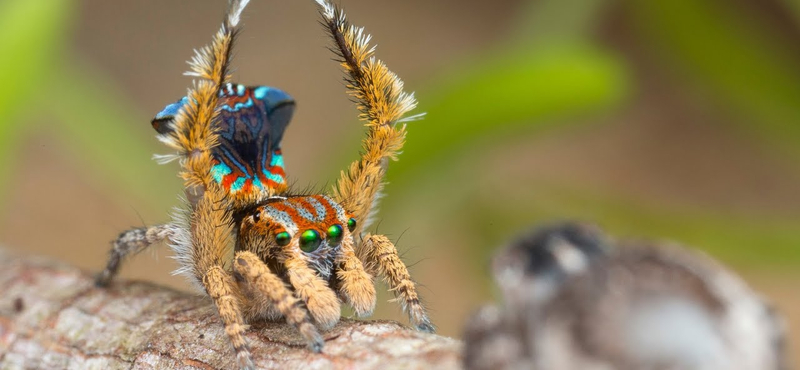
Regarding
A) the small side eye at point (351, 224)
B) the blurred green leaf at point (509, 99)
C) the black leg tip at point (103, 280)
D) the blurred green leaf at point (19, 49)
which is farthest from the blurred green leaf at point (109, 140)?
the small side eye at point (351, 224)

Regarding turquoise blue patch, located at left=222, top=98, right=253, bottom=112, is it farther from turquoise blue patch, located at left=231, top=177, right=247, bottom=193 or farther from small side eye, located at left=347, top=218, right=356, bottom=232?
small side eye, located at left=347, top=218, right=356, bottom=232

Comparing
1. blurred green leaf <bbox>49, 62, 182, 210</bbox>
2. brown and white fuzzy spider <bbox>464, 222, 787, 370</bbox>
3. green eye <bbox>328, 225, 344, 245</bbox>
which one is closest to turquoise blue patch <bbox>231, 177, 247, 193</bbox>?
green eye <bbox>328, 225, 344, 245</bbox>

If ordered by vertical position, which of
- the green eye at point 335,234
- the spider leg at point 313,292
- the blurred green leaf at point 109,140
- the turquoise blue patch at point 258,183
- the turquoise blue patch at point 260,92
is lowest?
the spider leg at point 313,292

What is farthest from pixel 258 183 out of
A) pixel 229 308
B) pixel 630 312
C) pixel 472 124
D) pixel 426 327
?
pixel 472 124

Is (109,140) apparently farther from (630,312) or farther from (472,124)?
(630,312)

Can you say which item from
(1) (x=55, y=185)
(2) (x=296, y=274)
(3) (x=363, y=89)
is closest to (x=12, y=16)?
(3) (x=363, y=89)

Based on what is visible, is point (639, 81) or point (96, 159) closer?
point (96, 159)

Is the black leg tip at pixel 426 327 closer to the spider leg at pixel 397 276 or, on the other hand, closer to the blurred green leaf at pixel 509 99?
the spider leg at pixel 397 276

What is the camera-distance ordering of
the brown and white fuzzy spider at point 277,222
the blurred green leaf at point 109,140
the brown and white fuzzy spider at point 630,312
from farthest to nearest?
the blurred green leaf at point 109,140
the brown and white fuzzy spider at point 277,222
the brown and white fuzzy spider at point 630,312

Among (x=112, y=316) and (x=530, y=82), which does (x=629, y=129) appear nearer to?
(x=530, y=82)
